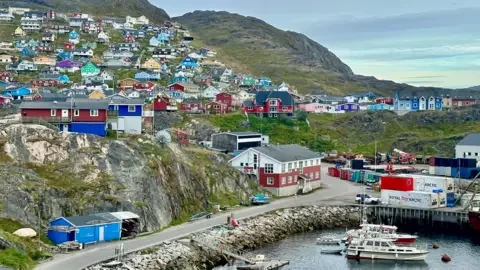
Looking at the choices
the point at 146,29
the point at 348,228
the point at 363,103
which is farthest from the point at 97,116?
the point at 146,29

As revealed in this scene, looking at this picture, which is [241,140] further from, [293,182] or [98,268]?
[98,268]

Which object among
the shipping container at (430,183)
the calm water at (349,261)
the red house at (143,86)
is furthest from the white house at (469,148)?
the red house at (143,86)

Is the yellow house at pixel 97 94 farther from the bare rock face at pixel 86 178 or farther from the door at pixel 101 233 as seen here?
the door at pixel 101 233

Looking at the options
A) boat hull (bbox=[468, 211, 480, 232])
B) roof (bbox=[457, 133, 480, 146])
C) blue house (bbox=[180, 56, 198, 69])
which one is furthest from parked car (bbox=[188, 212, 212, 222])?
blue house (bbox=[180, 56, 198, 69])

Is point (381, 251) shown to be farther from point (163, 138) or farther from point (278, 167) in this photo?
point (163, 138)

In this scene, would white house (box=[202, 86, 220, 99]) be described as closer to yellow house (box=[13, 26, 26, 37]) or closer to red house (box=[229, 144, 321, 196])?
red house (box=[229, 144, 321, 196])

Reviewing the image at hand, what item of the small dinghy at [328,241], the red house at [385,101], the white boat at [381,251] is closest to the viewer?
the white boat at [381,251]
